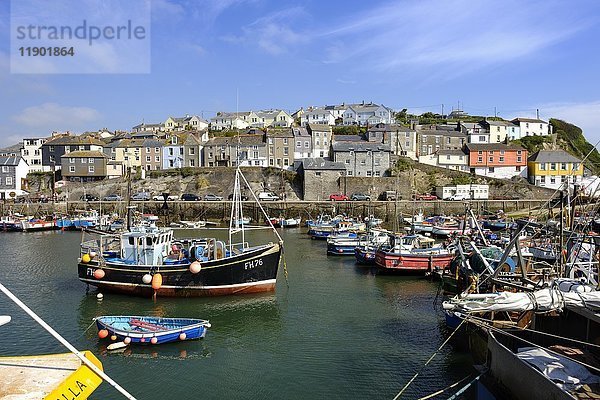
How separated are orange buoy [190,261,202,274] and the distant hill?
66757mm

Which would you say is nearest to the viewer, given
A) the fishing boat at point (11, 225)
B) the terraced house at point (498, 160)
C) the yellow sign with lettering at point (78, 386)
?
the yellow sign with lettering at point (78, 386)

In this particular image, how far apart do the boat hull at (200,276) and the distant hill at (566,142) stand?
6420cm

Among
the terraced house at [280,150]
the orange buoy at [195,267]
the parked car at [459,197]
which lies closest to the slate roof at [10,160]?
the terraced house at [280,150]

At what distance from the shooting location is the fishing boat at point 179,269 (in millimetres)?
23219

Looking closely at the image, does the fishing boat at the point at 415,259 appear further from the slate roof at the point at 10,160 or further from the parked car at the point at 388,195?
the slate roof at the point at 10,160

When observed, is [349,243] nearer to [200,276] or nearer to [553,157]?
[200,276]

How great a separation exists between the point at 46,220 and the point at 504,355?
55183 mm

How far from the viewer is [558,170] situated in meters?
67.8

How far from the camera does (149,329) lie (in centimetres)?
1761

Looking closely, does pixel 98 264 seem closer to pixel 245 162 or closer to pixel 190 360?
pixel 190 360

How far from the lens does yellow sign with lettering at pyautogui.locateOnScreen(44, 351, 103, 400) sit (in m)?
7.19

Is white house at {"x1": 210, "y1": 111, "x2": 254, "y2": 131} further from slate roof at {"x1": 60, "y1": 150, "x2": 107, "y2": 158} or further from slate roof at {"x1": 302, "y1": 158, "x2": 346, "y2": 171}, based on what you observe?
slate roof at {"x1": 302, "y1": 158, "x2": 346, "y2": 171}

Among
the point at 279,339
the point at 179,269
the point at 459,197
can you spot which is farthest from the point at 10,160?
the point at 279,339

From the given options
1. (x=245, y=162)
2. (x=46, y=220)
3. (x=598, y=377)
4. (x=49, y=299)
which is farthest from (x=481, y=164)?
(x=598, y=377)
